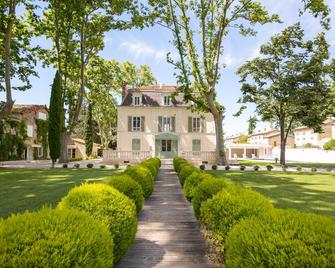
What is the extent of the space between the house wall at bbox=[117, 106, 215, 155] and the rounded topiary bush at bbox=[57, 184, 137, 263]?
1329 inches

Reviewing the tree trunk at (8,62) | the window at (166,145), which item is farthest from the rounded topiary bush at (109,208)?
the window at (166,145)

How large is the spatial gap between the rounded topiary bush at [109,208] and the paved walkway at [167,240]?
0.63 m

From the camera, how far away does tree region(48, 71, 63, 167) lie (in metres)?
28.7

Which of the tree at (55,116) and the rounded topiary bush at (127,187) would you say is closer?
the rounded topiary bush at (127,187)

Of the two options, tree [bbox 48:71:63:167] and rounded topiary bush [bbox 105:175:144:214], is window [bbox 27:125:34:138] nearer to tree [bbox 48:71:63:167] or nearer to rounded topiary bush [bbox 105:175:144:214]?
tree [bbox 48:71:63:167]

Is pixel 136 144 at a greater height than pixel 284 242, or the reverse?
pixel 136 144

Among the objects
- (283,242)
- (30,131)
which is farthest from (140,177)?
(30,131)

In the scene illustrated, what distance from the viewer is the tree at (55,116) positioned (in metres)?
28.7

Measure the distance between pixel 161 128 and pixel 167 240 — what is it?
109ft

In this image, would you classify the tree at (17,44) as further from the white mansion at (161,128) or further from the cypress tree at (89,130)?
the cypress tree at (89,130)

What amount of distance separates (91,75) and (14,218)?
3573 cm

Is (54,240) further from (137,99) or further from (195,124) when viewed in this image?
(137,99)

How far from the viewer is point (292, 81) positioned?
31.7 m

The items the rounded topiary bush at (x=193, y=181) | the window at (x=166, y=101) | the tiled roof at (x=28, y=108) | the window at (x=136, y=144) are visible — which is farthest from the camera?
the tiled roof at (x=28, y=108)
